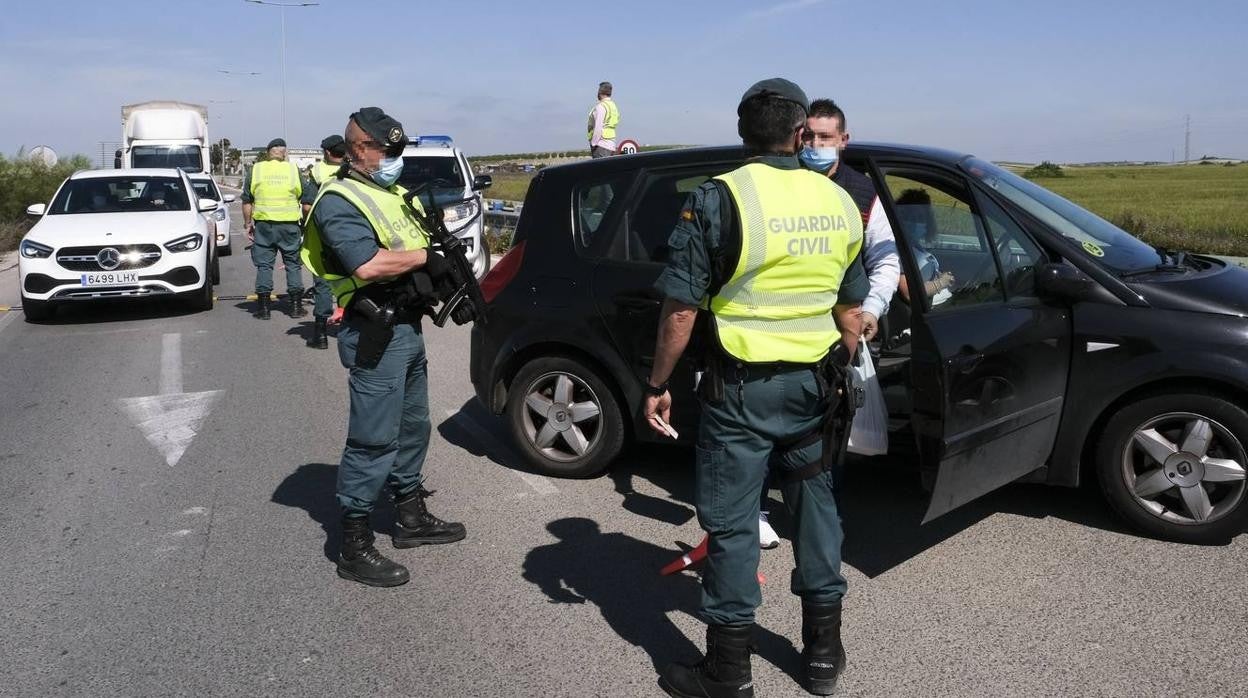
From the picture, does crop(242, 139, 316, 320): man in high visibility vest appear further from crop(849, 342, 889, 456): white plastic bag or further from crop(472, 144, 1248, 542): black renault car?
crop(849, 342, 889, 456): white plastic bag

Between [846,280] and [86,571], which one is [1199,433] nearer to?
[846,280]

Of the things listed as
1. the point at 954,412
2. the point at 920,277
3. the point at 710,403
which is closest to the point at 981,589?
the point at 954,412

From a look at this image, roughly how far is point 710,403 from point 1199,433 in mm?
2357

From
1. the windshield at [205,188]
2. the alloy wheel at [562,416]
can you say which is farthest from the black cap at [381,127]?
the windshield at [205,188]

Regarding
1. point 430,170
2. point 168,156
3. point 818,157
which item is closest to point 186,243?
point 430,170

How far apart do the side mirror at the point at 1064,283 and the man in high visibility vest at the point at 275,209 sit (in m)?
8.03

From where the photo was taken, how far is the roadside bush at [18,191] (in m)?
24.1

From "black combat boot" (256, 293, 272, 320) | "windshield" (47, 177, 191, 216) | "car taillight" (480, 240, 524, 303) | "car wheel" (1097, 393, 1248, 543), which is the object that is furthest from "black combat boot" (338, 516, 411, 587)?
"windshield" (47, 177, 191, 216)

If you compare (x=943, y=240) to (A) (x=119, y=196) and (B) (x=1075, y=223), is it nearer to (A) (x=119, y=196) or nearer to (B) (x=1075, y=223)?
(B) (x=1075, y=223)

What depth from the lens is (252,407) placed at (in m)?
7.50

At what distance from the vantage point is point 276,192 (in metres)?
11.1

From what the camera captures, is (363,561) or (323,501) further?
(323,501)

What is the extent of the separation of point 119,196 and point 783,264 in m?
11.8

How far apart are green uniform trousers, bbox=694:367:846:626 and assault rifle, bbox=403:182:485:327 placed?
5.19ft
